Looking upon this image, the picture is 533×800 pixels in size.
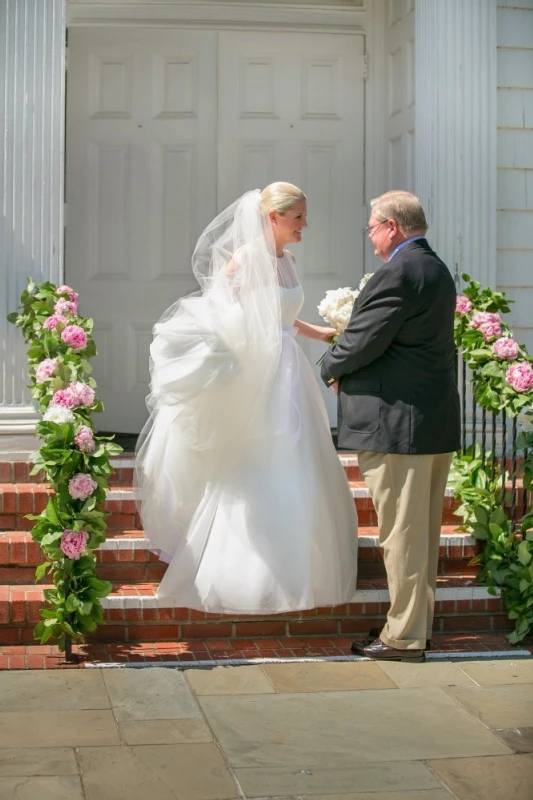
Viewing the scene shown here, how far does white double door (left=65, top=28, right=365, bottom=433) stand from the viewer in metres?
7.51

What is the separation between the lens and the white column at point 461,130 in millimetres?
6770

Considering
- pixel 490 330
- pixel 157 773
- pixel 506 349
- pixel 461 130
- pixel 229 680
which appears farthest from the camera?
pixel 461 130

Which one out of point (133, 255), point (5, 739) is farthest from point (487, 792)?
point (133, 255)

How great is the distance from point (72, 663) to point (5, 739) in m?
0.94

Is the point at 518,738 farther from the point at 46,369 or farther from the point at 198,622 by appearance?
the point at 46,369

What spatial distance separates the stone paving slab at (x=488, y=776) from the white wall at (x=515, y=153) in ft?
11.4

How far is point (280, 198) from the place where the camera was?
215 inches

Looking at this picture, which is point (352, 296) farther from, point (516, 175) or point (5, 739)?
point (5, 739)

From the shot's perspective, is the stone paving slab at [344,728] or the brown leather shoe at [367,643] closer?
the stone paving slab at [344,728]

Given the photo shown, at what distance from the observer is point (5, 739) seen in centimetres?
410

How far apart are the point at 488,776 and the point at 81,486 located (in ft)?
6.89

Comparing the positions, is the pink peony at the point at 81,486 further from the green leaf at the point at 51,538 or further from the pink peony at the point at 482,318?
the pink peony at the point at 482,318

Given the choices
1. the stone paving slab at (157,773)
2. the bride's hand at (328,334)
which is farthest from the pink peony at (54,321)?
the stone paving slab at (157,773)

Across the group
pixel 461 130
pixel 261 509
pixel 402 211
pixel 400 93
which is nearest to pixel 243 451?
pixel 261 509
